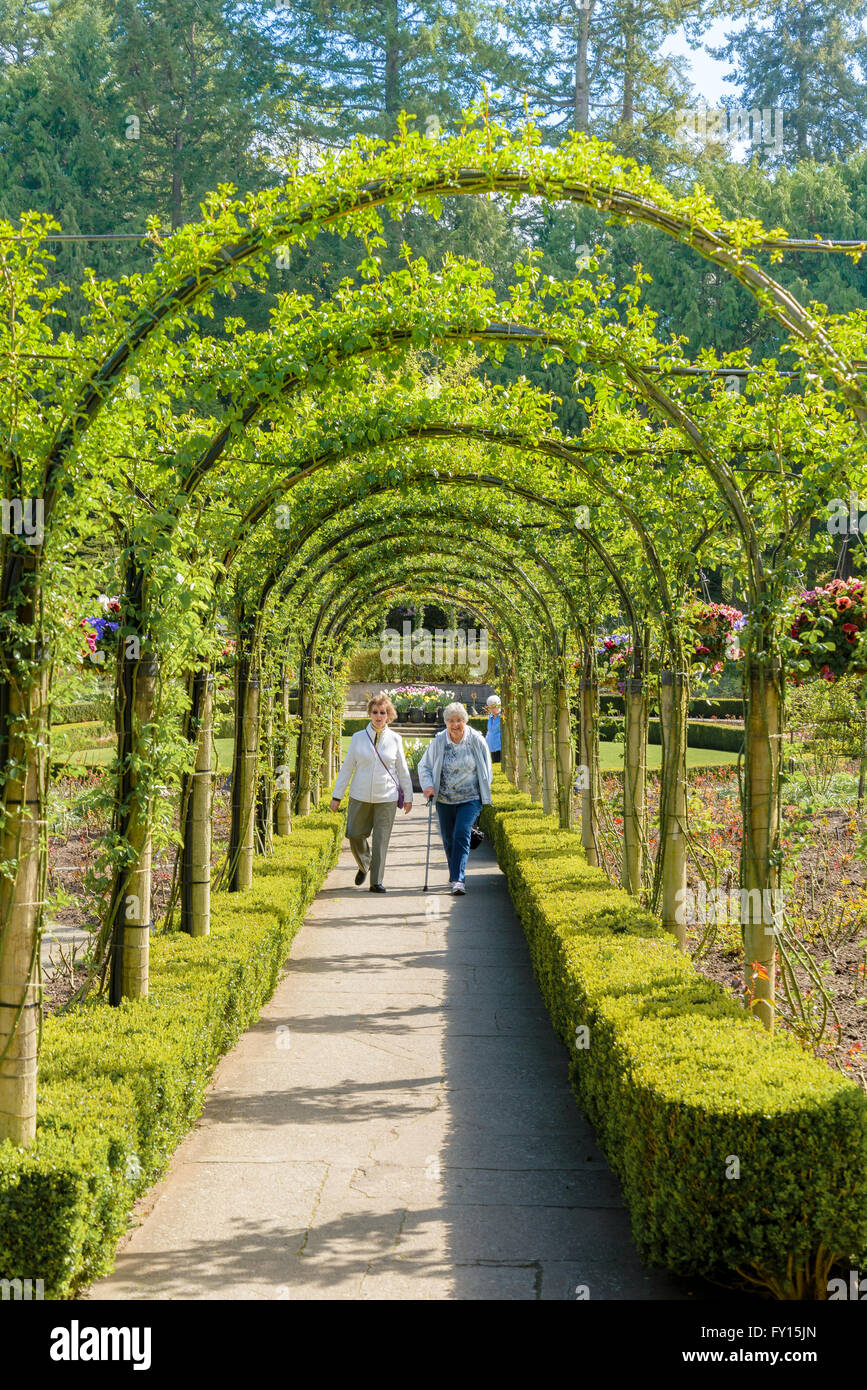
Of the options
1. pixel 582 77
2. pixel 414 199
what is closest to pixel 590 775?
pixel 414 199

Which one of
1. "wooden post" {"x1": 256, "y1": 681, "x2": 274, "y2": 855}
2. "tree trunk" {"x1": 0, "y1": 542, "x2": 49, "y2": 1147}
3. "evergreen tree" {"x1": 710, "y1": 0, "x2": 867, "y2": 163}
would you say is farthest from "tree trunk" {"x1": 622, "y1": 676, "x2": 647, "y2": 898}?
"evergreen tree" {"x1": 710, "y1": 0, "x2": 867, "y2": 163}

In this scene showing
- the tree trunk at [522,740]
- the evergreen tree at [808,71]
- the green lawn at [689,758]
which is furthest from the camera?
the evergreen tree at [808,71]

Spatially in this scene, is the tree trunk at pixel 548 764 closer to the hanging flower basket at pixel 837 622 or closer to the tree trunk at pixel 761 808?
the hanging flower basket at pixel 837 622

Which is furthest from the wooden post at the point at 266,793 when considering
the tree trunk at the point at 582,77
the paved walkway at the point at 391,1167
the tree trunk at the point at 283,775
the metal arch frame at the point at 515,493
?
the tree trunk at the point at 582,77

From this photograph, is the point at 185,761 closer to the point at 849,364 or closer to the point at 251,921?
the point at 251,921

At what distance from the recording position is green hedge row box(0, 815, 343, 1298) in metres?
3.11

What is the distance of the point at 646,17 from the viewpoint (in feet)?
83.7

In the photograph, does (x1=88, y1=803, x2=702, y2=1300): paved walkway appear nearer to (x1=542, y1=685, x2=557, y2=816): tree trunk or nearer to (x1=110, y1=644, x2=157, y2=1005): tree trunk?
(x1=110, y1=644, x2=157, y2=1005): tree trunk

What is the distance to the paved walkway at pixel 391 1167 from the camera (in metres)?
3.49

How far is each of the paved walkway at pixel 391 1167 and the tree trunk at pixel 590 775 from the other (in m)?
1.87

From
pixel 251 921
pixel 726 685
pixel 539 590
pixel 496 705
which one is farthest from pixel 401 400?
pixel 726 685

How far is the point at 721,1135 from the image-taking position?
3221 millimetres

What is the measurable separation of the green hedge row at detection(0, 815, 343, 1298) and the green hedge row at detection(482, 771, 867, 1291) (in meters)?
1.51

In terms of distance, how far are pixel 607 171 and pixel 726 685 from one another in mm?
24809
